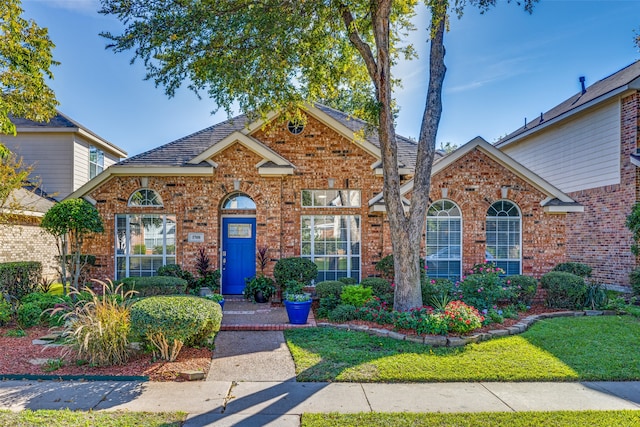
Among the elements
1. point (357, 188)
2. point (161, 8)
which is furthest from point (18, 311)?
point (357, 188)

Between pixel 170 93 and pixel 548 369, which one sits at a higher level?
pixel 170 93

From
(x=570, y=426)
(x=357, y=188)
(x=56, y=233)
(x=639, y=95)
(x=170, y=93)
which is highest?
(x=639, y=95)

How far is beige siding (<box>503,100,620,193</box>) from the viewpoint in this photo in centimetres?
1291

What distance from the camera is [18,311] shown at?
8.04 metres

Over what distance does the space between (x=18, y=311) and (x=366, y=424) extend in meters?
7.76

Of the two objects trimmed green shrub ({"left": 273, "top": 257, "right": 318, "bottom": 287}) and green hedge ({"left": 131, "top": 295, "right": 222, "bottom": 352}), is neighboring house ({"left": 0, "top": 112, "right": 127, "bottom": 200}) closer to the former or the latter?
trimmed green shrub ({"left": 273, "top": 257, "right": 318, "bottom": 287})

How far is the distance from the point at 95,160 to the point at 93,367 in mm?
15062

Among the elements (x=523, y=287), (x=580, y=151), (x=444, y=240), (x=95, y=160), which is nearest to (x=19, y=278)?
(x=95, y=160)

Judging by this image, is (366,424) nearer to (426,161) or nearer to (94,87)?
(426,161)

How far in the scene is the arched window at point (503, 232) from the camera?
1138 centimetres

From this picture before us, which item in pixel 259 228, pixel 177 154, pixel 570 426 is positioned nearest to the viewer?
pixel 570 426

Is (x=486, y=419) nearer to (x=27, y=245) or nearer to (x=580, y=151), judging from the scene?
(x=580, y=151)

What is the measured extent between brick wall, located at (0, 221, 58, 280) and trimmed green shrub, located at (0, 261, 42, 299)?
3.29 meters

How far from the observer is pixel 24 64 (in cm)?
832
